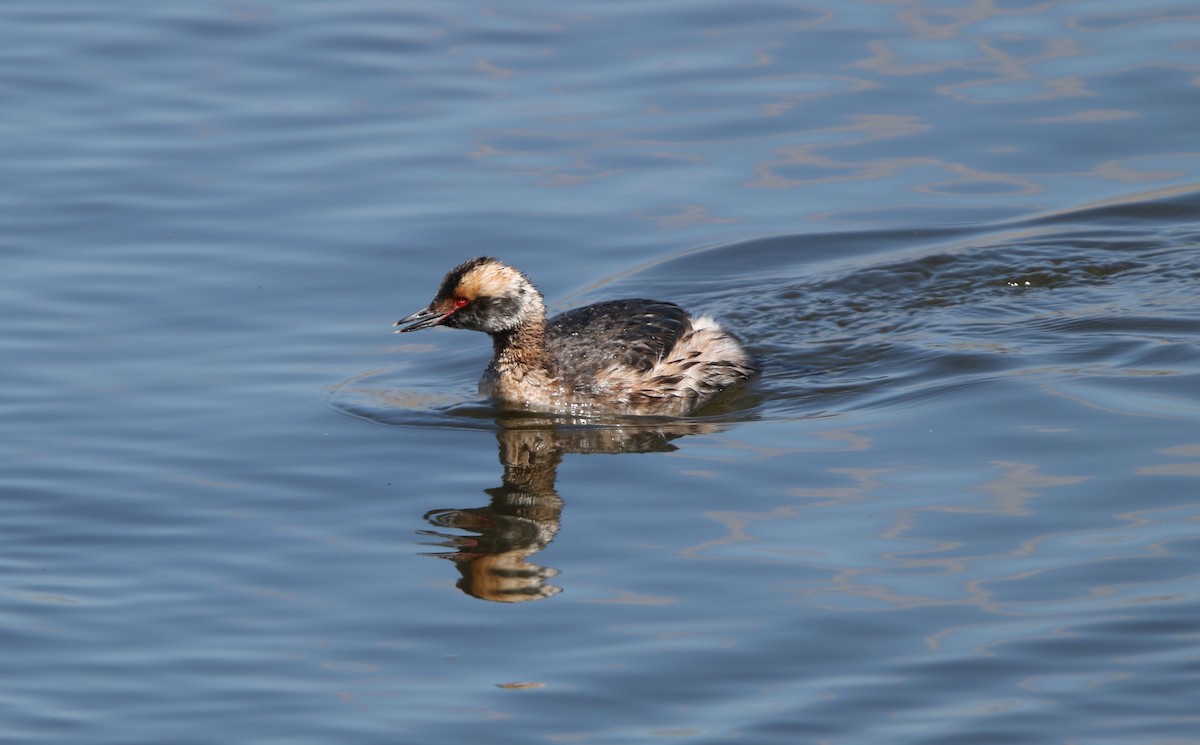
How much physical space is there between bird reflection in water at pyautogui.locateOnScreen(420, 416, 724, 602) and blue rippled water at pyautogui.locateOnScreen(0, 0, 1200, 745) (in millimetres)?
39

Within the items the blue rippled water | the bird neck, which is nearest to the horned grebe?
the bird neck

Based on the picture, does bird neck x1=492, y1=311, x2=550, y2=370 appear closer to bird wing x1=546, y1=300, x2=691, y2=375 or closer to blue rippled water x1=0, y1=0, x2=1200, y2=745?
bird wing x1=546, y1=300, x2=691, y2=375

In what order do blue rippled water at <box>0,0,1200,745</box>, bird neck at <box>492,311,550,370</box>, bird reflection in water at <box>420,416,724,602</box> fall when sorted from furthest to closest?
bird neck at <box>492,311,550,370</box>
bird reflection in water at <box>420,416,724,602</box>
blue rippled water at <box>0,0,1200,745</box>

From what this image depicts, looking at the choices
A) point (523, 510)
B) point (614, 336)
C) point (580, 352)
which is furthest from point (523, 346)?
point (523, 510)

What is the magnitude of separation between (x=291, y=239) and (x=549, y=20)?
209 inches

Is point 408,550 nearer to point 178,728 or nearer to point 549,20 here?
point 178,728

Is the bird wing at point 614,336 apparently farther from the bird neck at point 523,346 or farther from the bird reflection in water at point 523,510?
the bird reflection in water at point 523,510

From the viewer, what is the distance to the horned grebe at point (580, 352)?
37.1ft

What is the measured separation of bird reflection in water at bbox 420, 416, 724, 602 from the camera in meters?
8.52

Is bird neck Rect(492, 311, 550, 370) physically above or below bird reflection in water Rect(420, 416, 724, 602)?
above

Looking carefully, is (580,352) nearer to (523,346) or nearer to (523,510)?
(523,346)

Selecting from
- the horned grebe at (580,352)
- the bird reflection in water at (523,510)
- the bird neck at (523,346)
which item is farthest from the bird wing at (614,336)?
the bird reflection in water at (523,510)

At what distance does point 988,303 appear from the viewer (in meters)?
12.3

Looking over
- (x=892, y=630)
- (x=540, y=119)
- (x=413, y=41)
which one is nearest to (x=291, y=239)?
(x=540, y=119)
